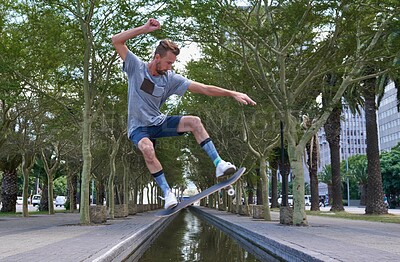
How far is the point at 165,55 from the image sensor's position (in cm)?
450

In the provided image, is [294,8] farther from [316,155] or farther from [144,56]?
[316,155]

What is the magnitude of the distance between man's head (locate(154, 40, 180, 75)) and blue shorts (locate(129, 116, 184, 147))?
0.53m

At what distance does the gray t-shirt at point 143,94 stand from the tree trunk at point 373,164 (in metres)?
27.3

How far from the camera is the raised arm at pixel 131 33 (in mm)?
4390

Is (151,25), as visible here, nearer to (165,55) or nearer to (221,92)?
(165,55)

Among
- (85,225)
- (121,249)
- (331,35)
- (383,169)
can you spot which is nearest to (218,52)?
(331,35)

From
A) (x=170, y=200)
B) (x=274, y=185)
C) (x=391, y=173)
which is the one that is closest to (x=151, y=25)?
(x=170, y=200)

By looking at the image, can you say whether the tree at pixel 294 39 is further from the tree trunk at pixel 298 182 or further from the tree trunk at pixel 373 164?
the tree trunk at pixel 373 164

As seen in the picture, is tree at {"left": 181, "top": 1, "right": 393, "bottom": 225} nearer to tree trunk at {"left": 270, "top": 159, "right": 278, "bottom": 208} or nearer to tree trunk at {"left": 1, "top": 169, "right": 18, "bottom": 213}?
tree trunk at {"left": 1, "top": 169, "right": 18, "bottom": 213}

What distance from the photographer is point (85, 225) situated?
20.3m

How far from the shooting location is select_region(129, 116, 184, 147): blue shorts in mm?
4523

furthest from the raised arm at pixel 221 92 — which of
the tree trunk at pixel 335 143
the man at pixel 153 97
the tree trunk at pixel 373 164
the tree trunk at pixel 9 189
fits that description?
the tree trunk at pixel 9 189

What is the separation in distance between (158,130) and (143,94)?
396mm

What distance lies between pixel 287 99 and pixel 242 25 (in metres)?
4.01
